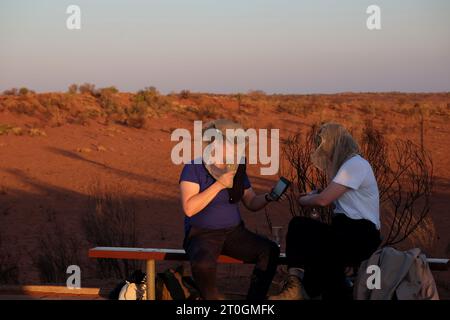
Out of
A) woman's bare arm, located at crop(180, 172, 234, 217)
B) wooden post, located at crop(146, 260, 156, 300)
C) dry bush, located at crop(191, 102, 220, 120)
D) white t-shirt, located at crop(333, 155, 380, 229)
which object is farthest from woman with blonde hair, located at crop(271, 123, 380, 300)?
dry bush, located at crop(191, 102, 220, 120)

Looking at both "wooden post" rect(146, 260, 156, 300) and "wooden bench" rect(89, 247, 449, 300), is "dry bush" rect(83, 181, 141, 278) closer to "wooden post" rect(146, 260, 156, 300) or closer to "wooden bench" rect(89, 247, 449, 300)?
"wooden bench" rect(89, 247, 449, 300)

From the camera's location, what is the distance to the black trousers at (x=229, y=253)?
18.7 ft

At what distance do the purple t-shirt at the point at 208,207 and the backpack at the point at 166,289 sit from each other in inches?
20.6

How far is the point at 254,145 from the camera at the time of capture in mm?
26438

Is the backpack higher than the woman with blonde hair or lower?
lower

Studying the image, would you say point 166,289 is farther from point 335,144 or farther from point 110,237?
point 110,237

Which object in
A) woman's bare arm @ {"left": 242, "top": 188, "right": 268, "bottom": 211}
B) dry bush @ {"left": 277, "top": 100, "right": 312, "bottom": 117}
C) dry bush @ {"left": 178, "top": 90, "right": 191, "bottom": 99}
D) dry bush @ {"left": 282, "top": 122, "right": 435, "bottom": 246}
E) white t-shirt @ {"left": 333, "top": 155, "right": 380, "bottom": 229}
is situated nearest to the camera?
white t-shirt @ {"left": 333, "top": 155, "right": 380, "bottom": 229}

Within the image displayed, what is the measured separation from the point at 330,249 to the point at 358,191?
0.45 meters

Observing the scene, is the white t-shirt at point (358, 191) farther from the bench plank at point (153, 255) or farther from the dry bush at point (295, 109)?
the dry bush at point (295, 109)

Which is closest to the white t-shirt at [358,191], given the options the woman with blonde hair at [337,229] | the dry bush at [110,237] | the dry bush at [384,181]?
the woman with blonde hair at [337,229]

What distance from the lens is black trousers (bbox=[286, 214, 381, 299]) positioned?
5676 millimetres

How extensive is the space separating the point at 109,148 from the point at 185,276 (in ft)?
66.2

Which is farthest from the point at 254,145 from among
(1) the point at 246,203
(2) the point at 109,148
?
(1) the point at 246,203
